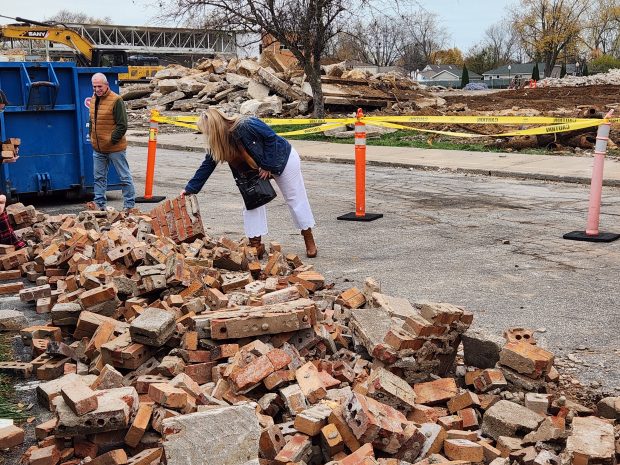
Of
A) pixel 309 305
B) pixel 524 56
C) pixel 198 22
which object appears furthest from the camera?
pixel 524 56

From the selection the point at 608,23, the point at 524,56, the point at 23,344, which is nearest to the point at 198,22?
the point at 23,344

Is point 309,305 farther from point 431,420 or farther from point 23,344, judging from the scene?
point 23,344

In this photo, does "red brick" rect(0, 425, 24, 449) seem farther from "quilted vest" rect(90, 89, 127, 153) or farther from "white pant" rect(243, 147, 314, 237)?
"quilted vest" rect(90, 89, 127, 153)

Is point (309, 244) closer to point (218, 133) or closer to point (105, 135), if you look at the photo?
point (218, 133)

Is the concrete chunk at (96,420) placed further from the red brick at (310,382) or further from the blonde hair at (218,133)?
the blonde hair at (218,133)

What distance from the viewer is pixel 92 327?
226 inches

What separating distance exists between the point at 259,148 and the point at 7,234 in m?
3.20

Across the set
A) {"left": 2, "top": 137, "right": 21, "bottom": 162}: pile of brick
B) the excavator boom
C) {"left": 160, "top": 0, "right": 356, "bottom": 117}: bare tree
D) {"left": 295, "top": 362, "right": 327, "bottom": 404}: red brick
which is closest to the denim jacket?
{"left": 2, "top": 137, "right": 21, "bottom": 162}: pile of brick

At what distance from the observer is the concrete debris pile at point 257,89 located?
28.5 m

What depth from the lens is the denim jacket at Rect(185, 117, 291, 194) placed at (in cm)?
780

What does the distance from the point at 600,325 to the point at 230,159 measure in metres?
3.79

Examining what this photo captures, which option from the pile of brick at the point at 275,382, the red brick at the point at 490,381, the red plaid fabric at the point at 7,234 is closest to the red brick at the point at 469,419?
the pile of brick at the point at 275,382

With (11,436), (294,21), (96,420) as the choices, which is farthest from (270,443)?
(294,21)

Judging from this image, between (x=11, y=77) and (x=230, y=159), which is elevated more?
(x=11, y=77)
